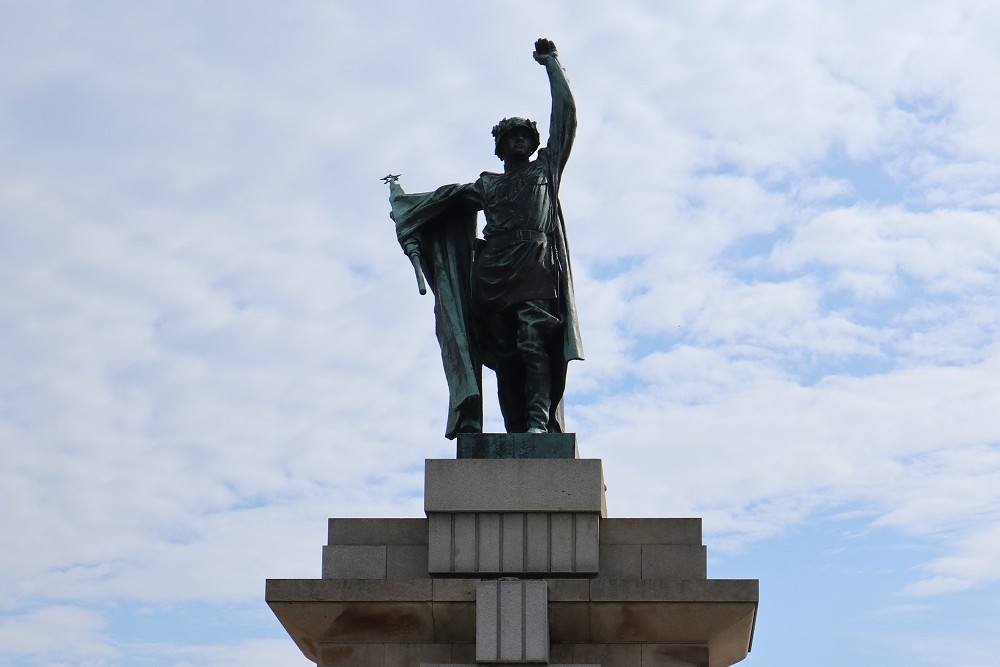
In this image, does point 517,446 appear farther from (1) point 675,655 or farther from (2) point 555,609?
(1) point 675,655

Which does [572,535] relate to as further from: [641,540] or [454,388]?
[454,388]

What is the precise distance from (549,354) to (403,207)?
7.23 feet

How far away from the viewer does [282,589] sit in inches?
599

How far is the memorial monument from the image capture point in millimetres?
14984

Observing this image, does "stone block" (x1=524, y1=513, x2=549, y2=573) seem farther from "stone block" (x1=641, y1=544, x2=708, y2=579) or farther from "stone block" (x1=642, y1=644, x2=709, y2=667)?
"stone block" (x1=642, y1=644, x2=709, y2=667)

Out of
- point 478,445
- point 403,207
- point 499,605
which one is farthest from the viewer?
point 403,207

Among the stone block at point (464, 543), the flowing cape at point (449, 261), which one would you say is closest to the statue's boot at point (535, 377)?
the flowing cape at point (449, 261)

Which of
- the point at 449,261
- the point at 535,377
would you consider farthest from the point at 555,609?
the point at 449,261

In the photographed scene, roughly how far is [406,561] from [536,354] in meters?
2.40

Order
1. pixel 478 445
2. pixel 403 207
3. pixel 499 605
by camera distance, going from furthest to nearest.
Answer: pixel 403 207 < pixel 478 445 < pixel 499 605

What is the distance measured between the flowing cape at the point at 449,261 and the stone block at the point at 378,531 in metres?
1.11

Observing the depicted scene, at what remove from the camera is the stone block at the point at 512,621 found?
14.8 meters

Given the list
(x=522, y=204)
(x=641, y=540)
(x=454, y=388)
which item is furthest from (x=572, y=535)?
(x=522, y=204)

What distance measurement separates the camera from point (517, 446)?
16.0 meters
